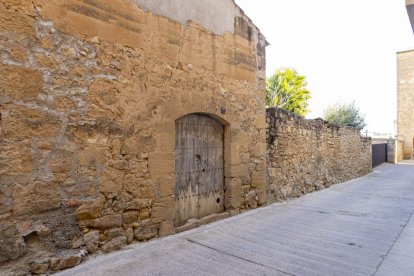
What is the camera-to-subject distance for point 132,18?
11.3ft

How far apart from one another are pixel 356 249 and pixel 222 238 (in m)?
1.54

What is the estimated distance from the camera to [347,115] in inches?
954

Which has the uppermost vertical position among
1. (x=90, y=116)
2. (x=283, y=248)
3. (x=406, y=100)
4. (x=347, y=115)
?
(x=406, y=100)

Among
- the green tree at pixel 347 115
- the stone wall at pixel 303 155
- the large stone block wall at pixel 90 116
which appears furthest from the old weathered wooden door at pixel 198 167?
the green tree at pixel 347 115

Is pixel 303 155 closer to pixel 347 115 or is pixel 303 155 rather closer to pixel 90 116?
pixel 90 116

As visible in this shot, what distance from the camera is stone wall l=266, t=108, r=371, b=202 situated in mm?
6141

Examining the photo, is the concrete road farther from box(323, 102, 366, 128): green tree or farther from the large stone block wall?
box(323, 102, 366, 128): green tree

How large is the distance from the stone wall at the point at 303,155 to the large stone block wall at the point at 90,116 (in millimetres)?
2120

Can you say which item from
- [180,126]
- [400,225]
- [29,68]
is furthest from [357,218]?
[29,68]

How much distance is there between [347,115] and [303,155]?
19.3 meters

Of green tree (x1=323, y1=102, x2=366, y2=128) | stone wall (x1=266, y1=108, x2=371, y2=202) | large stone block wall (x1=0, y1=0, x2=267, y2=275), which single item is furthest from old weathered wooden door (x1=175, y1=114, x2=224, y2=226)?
green tree (x1=323, y1=102, x2=366, y2=128)

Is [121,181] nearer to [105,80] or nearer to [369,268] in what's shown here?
[105,80]

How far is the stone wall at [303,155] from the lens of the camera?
6.14 metres

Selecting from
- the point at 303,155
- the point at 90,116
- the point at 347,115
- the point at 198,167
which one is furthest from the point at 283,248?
the point at 347,115
